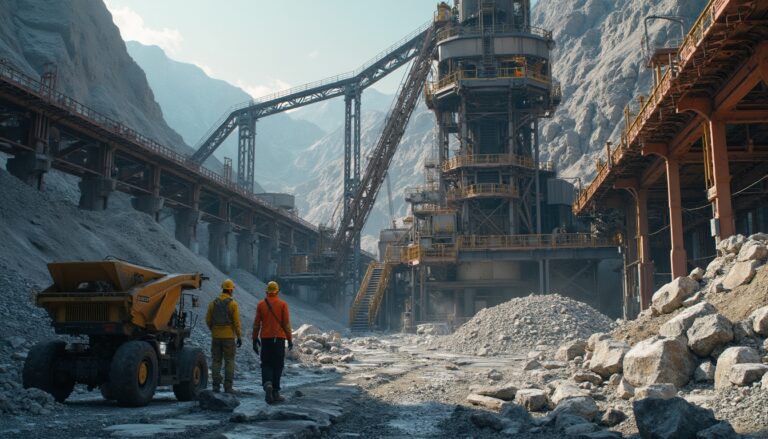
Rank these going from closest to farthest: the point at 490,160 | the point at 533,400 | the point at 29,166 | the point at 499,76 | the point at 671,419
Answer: the point at 671,419
the point at 533,400
the point at 29,166
the point at 499,76
the point at 490,160

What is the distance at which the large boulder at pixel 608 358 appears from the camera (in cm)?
1135

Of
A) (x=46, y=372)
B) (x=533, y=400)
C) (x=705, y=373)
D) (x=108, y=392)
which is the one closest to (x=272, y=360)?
(x=108, y=392)

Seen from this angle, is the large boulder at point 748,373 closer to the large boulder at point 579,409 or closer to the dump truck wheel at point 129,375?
the large boulder at point 579,409

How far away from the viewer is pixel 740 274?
12516 mm

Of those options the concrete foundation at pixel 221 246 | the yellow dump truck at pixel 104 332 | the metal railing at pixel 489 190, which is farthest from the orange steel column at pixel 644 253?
the concrete foundation at pixel 221 246

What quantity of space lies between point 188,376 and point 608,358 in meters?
6.88

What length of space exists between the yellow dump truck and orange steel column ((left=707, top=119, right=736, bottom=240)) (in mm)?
14703

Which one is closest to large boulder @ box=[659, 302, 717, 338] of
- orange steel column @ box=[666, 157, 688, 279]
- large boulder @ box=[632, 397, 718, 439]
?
large boulder @ box=[632, 397, 718, 439]

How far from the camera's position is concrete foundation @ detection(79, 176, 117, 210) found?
109 feet

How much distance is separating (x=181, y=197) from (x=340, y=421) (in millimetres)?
37212

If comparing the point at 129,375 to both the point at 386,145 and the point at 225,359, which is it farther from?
the point at 386,145

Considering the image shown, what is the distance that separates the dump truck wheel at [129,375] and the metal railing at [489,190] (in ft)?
116

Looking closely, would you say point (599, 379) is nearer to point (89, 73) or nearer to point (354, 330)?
point (354, 330)

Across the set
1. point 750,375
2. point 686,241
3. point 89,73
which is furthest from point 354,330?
point 89,73
